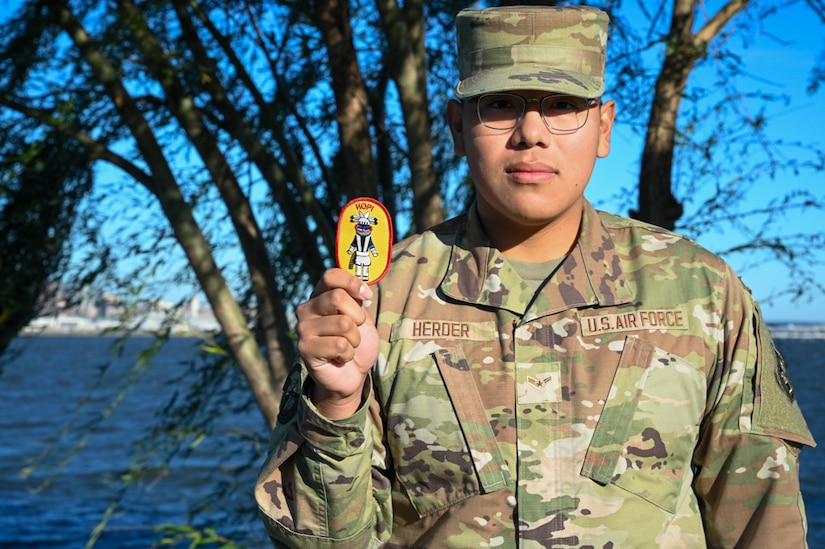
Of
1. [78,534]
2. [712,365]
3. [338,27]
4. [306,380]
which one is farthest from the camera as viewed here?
[78,534]

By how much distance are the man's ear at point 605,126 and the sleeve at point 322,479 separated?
69cm

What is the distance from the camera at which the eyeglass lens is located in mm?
1867

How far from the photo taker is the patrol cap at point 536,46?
190cm

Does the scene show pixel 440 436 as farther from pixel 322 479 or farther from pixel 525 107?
pixel 525 107

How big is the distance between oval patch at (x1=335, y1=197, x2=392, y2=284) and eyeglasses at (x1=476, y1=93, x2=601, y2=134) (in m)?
0.28

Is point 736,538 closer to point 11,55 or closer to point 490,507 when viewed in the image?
point 490,507

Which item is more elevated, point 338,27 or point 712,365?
point 338,27

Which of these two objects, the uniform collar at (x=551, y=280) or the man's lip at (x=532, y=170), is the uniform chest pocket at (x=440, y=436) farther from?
the man's lip at (x=532, y=170)

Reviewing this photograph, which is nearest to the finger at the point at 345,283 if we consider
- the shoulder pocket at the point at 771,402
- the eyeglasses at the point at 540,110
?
the eyeglasses at the point at 540,110

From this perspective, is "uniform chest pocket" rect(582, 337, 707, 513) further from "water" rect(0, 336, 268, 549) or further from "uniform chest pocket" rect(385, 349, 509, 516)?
"water" rect(0, 336, 268, 549)

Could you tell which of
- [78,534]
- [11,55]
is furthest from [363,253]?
[78,534]

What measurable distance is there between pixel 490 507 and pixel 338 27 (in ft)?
9.80

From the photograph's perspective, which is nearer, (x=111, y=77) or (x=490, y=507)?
(x=490, y=507)

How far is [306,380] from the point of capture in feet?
5.72
